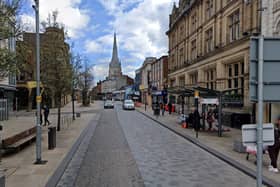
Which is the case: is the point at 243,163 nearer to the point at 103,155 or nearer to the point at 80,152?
the point at 103,155

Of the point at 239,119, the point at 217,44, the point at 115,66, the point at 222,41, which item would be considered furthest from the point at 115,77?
the point at 239,119

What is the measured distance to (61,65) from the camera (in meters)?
19.0

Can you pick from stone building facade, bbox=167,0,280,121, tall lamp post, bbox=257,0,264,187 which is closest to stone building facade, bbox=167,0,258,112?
stone building facade, bbox=167,0,280,121

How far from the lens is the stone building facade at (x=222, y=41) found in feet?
67.5

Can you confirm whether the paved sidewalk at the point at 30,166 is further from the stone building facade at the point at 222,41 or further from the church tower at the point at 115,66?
the church tower at the point at 115,66

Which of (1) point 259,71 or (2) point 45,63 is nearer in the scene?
(1) point 259,71

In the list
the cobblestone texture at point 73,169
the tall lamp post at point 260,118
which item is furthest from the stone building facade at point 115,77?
the tall lamp post at point 260,118

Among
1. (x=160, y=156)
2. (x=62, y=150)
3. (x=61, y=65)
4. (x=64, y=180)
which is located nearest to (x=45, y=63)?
(x=61, y=65)

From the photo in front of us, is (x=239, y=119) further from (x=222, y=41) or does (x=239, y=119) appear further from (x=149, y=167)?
(x=149, y=167)

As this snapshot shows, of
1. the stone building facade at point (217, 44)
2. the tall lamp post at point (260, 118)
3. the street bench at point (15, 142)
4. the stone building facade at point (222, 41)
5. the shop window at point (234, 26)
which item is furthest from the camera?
the shop window at point (234, 26)

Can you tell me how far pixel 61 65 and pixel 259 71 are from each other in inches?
636

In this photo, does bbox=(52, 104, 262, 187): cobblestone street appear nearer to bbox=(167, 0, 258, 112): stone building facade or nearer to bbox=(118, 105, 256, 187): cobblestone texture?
bbox=(118, 105, 256, 187): cobblestone texture

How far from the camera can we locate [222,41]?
86.2 feet

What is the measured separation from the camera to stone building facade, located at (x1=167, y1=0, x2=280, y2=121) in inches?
810
